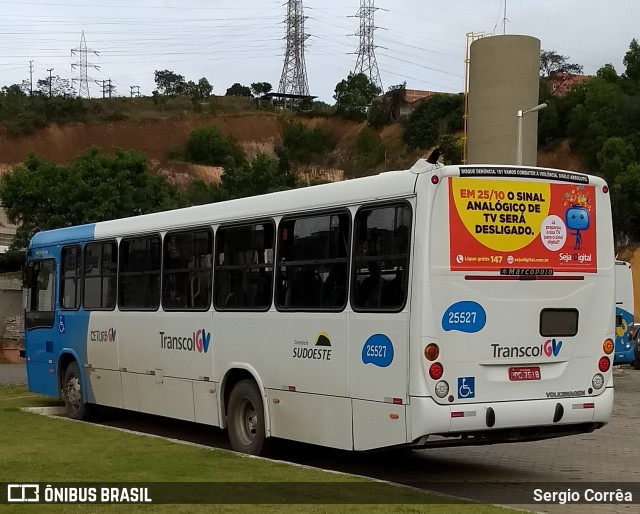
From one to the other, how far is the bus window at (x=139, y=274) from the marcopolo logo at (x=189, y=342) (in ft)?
1.78

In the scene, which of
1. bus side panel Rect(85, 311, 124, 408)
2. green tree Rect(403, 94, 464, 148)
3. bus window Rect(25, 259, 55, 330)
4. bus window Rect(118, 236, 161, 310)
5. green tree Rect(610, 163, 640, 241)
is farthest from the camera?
green tree Rect(403, 94, 464, 148)

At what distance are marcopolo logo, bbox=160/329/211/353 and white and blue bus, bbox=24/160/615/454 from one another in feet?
0.21

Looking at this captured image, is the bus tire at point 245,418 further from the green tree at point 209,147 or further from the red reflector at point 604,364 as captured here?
the green tree at point 209,147

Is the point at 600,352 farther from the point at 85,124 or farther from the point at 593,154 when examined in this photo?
the point at 85,124

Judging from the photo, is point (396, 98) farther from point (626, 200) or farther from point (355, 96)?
point (626, 200)

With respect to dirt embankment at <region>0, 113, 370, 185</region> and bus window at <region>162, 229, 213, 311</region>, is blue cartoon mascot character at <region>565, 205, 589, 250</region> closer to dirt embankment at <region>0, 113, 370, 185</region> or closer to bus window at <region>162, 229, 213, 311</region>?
bus window at <region>162, 229, 213, 311</region>

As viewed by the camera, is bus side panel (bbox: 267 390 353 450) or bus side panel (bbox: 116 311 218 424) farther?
bus side panel (bbox: 116 311 218 424)

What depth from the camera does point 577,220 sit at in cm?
1046

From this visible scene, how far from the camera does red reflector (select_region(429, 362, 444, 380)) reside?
31.2 ft

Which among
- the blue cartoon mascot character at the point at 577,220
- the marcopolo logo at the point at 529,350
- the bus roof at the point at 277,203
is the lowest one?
the marcopolo logo at the point at 529,350

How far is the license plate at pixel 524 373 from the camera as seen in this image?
9906 millimetres

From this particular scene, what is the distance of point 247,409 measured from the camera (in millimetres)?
12266

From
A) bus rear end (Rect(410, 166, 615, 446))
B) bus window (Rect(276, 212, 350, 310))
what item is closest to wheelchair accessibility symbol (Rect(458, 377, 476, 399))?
bus rear end (Rect(410, 166, 615, 446))

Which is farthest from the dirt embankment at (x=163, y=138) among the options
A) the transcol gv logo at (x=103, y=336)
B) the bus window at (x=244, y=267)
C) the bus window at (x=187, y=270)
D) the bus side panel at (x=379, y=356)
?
the bus side panel at (x=379, y=356)
